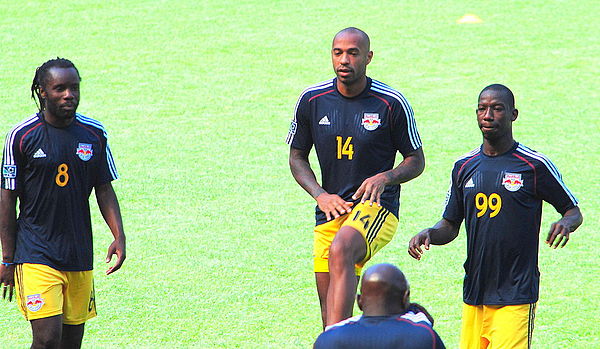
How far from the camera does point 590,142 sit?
15711mm

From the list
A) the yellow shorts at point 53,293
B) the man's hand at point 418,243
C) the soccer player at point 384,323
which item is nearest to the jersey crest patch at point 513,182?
the man's hand at point 418,243

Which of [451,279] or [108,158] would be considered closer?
[108,158]

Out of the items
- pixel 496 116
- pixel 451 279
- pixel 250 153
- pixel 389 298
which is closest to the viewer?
pixel 389 298

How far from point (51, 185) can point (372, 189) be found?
93.0 inches

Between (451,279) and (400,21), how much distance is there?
40.2ft

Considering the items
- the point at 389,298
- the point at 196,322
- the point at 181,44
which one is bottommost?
the point at 196,322

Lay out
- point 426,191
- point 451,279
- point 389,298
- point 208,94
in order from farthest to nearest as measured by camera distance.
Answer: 1. point 208,94
2. point 426,191
3. point 451,279
4. point 389,298

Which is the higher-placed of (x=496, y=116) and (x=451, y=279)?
(x=496, y=116)

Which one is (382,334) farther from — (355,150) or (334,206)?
(355,150)

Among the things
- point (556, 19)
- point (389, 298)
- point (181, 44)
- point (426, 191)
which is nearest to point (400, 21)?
point (556, 19)

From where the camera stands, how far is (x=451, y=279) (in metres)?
10.8

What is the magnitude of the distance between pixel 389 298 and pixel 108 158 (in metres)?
3.30

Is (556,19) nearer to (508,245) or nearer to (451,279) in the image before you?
(451,279)

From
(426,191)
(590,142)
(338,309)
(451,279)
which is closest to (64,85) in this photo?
(338,309)
